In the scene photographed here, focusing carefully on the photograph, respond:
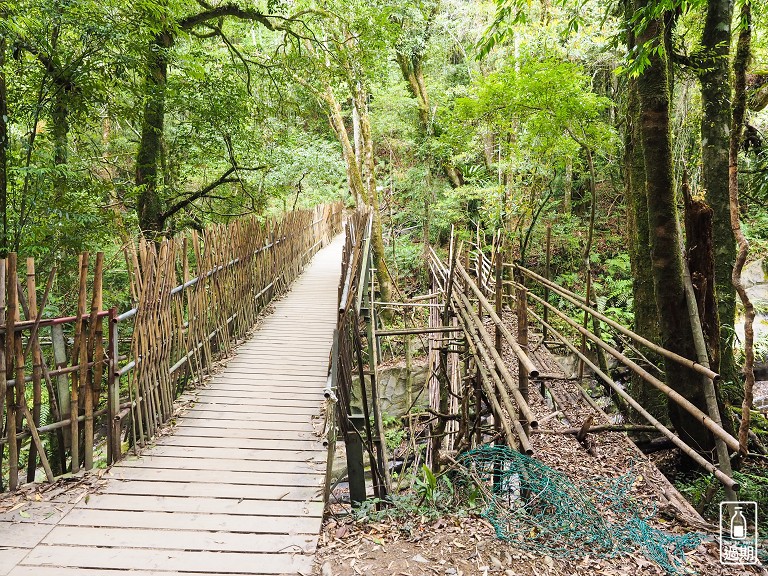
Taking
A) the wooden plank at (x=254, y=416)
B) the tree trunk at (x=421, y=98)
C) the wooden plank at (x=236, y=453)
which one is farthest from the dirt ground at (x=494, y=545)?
the tree trunk at (x=421, y=98)

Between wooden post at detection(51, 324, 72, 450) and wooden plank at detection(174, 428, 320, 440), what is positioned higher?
wooden post at detection(51, 324, 72, 450)

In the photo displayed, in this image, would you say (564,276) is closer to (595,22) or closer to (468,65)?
(595,22)

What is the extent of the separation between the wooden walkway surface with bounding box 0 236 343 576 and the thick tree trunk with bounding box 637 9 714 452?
348cm

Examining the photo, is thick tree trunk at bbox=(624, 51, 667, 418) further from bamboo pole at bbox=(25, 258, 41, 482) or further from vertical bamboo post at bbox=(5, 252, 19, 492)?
vertical bamboo post at bbox=(5, 252, 19, 492)

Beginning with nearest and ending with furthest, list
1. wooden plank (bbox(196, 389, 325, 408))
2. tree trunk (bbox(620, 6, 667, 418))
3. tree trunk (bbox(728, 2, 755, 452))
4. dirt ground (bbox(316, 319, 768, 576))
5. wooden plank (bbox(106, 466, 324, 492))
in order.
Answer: dirt ground (bbox(316, 319, 768, 576)), tree trunk (bbox(728, 2, 755, 452)), wooden plank (bbox(106, 466, 324, 492)), wooden plank (bbox(196, 389, 325, 408)), tree trunk (bbox(620, 6, 667, 418))

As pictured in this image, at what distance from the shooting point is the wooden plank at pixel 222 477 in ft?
12.4

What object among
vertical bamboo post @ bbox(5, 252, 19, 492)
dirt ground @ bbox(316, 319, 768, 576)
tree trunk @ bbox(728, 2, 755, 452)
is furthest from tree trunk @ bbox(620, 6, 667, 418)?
vertical bamboo post @ bbox(5, 252, 19, 492)

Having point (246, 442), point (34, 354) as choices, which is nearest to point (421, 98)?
point (246, 442)

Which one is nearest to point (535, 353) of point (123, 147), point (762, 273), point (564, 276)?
point (564, 276)

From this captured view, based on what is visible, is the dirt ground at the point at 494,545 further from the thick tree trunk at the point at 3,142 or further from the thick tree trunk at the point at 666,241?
the thick tree trunk at the point at 3,142

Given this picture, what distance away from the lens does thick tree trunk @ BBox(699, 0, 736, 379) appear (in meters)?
5.41

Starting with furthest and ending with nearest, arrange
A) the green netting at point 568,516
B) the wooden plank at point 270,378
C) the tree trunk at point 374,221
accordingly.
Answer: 1. the tree trunk at point 374,221
2. the wooden plank at point 270,378
3. the green netting at point 568,516

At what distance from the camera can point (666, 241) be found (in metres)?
4.57

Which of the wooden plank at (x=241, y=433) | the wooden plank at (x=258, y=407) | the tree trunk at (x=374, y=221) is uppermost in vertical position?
the tree trunk at (x=374, y=221)
